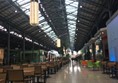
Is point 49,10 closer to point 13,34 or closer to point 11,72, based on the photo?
point 13,34

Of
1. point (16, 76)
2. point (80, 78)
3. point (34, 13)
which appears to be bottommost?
→ point (80, 78)

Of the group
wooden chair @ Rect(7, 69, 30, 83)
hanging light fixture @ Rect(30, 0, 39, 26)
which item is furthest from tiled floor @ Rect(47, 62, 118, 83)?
hanging light fixture @ Rect(30, 0, 39, 26)

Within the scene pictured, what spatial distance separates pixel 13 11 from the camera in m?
24.4

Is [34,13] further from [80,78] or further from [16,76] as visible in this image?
[80,78]

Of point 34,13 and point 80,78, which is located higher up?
point 34,13

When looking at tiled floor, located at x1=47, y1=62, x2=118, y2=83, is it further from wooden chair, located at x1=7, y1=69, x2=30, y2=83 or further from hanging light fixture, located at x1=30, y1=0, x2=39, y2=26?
hanging light fixture, located at x1=30, y1=0, x2=39, y2=26

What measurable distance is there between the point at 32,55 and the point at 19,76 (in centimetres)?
2565

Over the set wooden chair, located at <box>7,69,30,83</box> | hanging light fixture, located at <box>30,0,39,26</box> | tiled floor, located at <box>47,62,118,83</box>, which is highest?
hanging light fixture, located at <box>30,0,39,26</box>

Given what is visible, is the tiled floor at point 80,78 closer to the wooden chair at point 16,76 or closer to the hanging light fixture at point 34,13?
the wooden chair at point 16,76

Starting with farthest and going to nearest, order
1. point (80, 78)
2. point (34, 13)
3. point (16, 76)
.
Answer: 1. point (80, 78)
2. point (34, 13)
3. point (16, 76)

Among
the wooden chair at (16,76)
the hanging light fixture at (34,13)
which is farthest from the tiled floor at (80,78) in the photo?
the hanging light fixture at (34,13)

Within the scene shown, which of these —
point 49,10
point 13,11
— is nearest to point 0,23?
point 13,11

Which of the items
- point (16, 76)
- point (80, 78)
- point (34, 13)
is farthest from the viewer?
point (80, 78)

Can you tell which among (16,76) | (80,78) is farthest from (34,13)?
(80,78)
